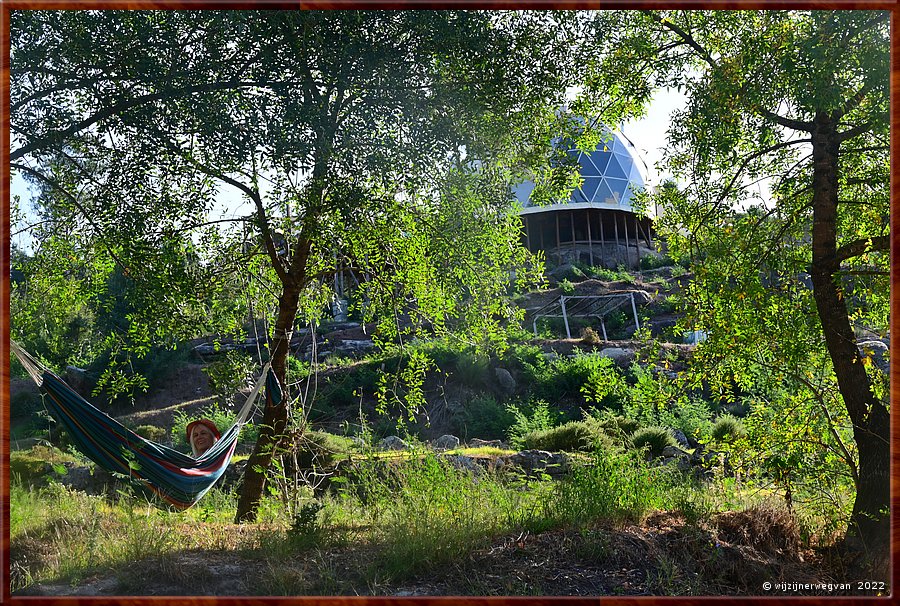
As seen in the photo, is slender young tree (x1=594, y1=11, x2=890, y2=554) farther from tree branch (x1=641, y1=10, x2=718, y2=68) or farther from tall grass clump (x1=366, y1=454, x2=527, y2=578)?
tall grass clump (x1=366, y1=454, x2=527, y2=578)

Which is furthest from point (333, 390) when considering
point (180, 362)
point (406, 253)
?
point (406, 253)

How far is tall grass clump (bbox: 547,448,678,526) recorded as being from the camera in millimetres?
4207

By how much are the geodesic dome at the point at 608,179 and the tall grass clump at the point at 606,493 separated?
14029 mm

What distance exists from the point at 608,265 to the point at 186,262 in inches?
635

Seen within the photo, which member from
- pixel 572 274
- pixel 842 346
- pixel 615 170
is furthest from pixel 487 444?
pixel 615 170

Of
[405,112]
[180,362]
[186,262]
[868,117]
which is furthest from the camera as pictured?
[180,362]

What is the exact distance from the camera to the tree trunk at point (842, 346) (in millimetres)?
4184

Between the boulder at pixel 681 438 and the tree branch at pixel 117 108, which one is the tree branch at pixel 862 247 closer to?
the tree branch at pixel 117 108

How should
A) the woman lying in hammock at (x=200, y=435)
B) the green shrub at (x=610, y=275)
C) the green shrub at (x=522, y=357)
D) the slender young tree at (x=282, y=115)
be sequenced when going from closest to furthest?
the slender young tree at (x=282, y=115)
the woman lying in hammock at (x=200, y=435)
the green shrub at (x=522, y=357)
the green shrub at (x=610, y=275)

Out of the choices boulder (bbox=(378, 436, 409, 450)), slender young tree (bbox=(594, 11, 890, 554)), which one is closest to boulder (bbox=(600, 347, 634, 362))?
boulder (bbox=(378, 436, 409, 450))

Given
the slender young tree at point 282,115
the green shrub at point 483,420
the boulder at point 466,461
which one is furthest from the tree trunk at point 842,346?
the green shrub at point 483,420

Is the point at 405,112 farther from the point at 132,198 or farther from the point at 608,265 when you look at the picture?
the point at 608,265

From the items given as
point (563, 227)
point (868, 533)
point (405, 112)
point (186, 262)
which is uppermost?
point (563, 227)

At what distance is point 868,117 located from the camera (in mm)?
3850
